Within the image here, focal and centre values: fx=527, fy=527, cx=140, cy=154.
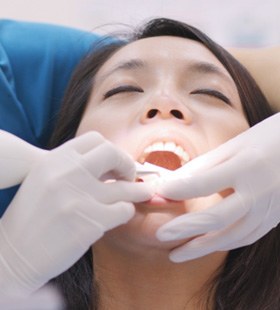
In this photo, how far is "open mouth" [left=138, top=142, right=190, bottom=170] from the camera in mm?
951

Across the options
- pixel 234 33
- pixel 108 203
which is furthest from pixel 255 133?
pixel 234 33

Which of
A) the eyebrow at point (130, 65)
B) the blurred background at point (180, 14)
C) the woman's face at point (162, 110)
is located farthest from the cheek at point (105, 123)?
the blurred background at point (180, 14)

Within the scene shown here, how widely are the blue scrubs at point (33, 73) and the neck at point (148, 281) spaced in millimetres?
446

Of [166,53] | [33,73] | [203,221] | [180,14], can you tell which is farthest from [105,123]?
[180,14]

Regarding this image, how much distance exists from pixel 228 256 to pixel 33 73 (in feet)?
2.28

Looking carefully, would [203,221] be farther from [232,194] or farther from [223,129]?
[223,129]

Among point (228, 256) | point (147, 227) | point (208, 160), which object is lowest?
point (228, 256)

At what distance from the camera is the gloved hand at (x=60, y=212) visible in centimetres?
81

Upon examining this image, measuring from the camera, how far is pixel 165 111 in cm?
98

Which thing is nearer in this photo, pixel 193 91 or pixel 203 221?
pixel 203 221

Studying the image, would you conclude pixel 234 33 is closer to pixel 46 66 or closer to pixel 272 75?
pixel 272 75

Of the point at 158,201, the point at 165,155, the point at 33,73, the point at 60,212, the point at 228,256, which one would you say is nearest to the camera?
the point at 60,212

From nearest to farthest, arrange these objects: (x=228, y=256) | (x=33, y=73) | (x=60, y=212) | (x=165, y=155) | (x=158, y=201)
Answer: (x=60, y=212)
(x=158, y=201)
(x=165, y=155)
(x=228, y=256)
(x=33, y=73)

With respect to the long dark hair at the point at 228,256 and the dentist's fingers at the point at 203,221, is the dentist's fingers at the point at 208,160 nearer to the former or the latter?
the dentist's fingers at the point at 203,221
